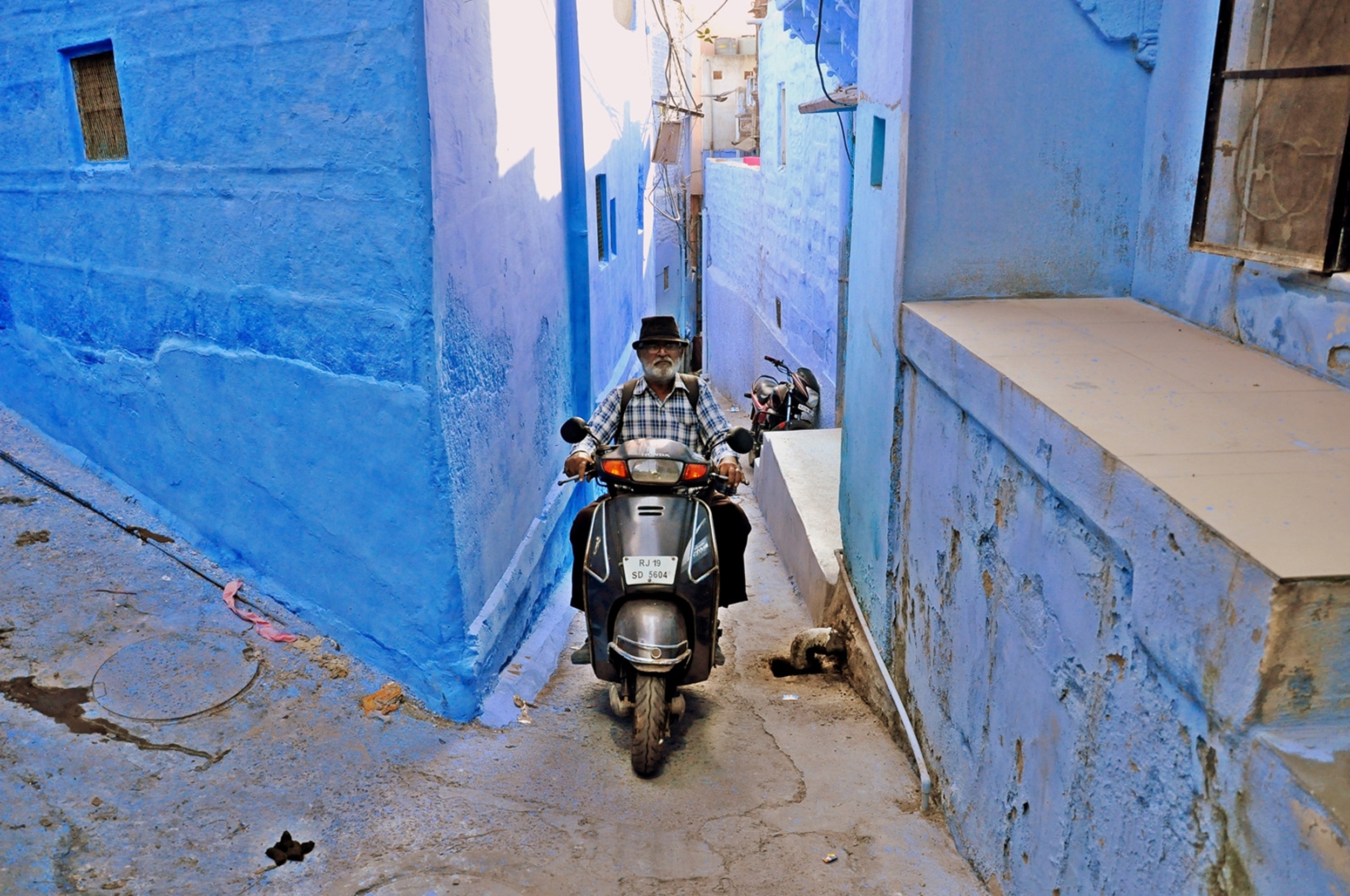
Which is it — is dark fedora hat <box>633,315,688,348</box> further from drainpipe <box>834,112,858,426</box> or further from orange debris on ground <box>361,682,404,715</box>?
drainpipe <box>834,112,858,426</box>

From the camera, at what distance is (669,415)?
5.20m

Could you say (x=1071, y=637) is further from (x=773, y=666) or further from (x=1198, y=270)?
(x=773, y=666)

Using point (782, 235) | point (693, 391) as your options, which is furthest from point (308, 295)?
point (782, 235)

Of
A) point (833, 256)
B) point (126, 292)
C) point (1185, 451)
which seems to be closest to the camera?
point (1185, 451)

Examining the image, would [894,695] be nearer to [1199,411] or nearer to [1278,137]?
[1199,411]

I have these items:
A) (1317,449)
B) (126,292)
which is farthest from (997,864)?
(126,292)

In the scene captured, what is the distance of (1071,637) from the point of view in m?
2.68

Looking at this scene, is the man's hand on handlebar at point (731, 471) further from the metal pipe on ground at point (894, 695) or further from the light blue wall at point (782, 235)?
the light blue wall at point (782, 235)

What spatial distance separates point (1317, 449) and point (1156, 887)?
1.12 meters

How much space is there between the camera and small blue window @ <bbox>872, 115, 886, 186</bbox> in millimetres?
4980

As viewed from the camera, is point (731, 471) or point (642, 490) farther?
point (731, 471)

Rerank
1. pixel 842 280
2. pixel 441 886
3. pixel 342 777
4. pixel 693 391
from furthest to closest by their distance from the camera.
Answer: pixel 842 280, pixel 693 391, pixel 342 777, pixel 441 886

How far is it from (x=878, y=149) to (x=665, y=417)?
1.70m

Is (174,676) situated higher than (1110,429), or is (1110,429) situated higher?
(1110,429)
